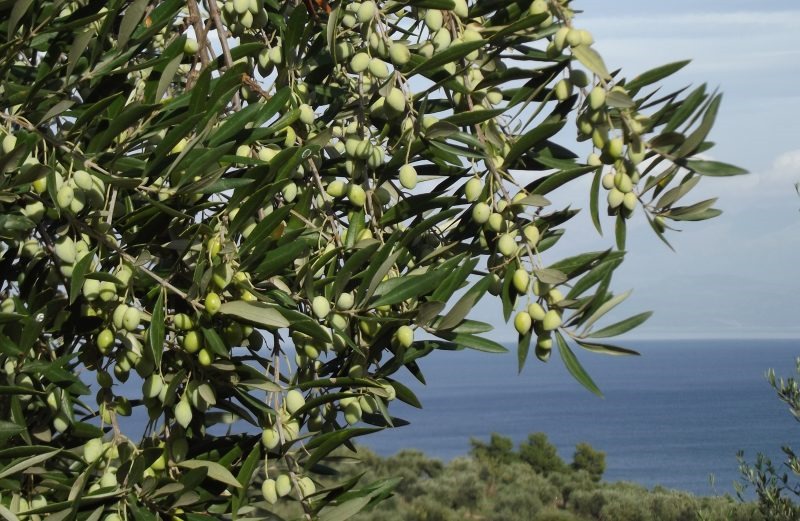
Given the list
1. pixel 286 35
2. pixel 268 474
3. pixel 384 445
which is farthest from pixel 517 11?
pixel 384 445

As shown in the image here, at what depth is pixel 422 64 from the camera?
3.41 ft

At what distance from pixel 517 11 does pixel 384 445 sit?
6257 cm

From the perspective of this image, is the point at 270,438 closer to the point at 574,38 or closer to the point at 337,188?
the point at 337,188

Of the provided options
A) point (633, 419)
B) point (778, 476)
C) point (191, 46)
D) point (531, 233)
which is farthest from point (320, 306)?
point (633, 419)

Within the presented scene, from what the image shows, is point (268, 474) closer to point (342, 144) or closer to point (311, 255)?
point (311, 255)

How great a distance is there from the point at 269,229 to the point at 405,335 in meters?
0.19

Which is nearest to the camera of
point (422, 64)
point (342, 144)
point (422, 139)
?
point (422, 64)

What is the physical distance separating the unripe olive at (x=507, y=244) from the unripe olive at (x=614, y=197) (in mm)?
115

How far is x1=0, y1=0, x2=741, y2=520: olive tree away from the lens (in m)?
1.06

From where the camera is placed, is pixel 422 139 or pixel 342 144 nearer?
pixel 422 139

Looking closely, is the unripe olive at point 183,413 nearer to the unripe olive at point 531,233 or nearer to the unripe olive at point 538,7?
the unripe olive at point 531,233

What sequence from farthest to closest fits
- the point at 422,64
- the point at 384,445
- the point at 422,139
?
1. the point at 384,445
2. the point at 422,139
3. the point at 422,64

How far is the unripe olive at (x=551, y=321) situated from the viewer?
1083 millimetres

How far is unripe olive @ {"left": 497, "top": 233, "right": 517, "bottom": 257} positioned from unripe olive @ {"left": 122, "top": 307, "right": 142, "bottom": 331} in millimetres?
410
